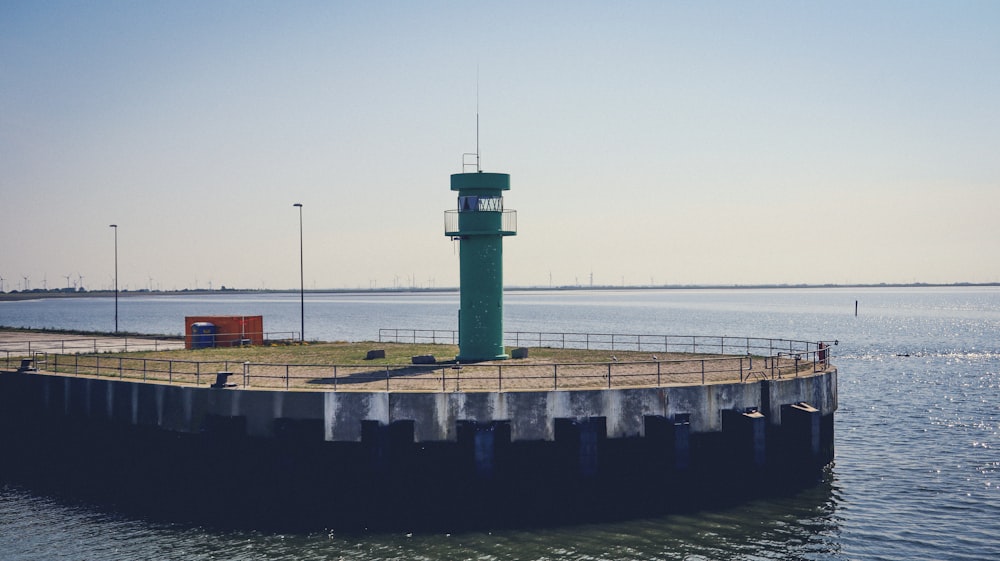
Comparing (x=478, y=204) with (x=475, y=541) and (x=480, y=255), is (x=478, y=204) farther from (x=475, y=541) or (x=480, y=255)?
(x=475, y=541)

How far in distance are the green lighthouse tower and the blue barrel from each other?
1915cm

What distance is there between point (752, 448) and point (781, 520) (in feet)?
10.7

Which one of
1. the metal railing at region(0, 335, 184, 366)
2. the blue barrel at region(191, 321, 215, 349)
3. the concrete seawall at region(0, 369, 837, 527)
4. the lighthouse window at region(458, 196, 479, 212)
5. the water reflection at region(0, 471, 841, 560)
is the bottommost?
the water reflection at region(0, 471, 841, 560)

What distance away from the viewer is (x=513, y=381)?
30531 millimetres

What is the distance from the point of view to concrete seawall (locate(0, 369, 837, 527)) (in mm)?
26609

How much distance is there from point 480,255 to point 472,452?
41.1ft

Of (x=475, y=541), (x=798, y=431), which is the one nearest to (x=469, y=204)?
(x=798, y=431)

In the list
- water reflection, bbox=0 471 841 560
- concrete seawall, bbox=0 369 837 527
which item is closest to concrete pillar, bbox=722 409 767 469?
concrete seawall, bbox=0 369 837 527

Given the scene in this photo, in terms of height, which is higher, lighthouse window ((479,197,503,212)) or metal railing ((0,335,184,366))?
lighthouse window ((479,197,503,212))

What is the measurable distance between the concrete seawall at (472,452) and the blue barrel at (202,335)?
65.0 feet

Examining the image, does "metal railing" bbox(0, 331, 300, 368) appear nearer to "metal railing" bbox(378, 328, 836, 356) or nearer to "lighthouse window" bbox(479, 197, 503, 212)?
"metal railing" bbox(378, 328, 836, 356)

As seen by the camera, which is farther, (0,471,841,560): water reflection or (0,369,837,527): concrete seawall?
(0,369,837,527): concrete seawall

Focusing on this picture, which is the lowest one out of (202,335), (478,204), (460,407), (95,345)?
(460,407)

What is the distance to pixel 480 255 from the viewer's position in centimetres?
3738
